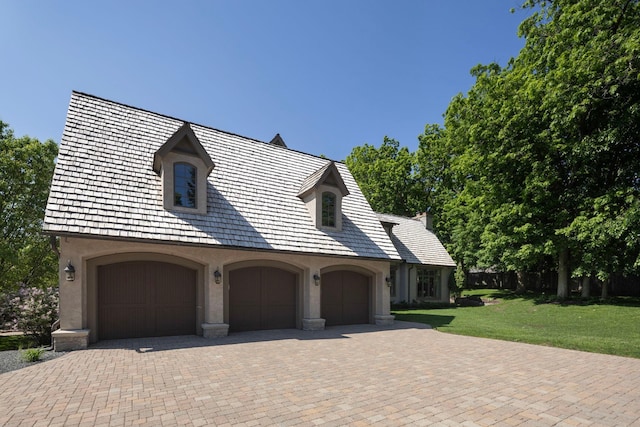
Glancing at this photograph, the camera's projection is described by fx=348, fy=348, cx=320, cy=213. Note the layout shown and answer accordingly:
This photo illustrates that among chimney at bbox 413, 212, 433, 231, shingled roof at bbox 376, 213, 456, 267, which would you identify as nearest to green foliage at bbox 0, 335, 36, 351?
shingled roof at bbox 376, 213, 456, 267

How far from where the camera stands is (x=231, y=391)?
611 centimetres

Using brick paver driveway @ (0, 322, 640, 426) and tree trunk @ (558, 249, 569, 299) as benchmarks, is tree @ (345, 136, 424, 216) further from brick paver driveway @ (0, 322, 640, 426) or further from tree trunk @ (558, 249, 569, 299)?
brick paver driveway @ (0, 322, 640, 426)

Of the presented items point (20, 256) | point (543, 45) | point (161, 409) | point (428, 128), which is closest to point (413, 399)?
point (161, 409)

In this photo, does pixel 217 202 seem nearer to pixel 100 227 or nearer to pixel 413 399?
pixel 100 227

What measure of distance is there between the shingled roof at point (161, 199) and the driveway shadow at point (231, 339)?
2.97 metres

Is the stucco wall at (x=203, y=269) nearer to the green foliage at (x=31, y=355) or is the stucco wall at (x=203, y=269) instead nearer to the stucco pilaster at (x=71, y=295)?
the stucco pilaster at (x=71, y=295)

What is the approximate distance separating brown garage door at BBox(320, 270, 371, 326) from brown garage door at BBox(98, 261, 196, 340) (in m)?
5.45

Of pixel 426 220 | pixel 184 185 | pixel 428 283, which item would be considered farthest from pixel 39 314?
pixel 426 220

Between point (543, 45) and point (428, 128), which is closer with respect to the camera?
point (543, 45)

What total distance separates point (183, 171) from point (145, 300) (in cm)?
440

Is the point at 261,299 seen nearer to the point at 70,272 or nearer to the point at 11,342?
the point at 70,272

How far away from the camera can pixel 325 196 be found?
1510 centimetres

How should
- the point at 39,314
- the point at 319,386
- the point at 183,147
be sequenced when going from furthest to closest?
the point at 183,147 < the point at 39,314 < the point at 319,386

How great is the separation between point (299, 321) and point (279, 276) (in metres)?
1.96
